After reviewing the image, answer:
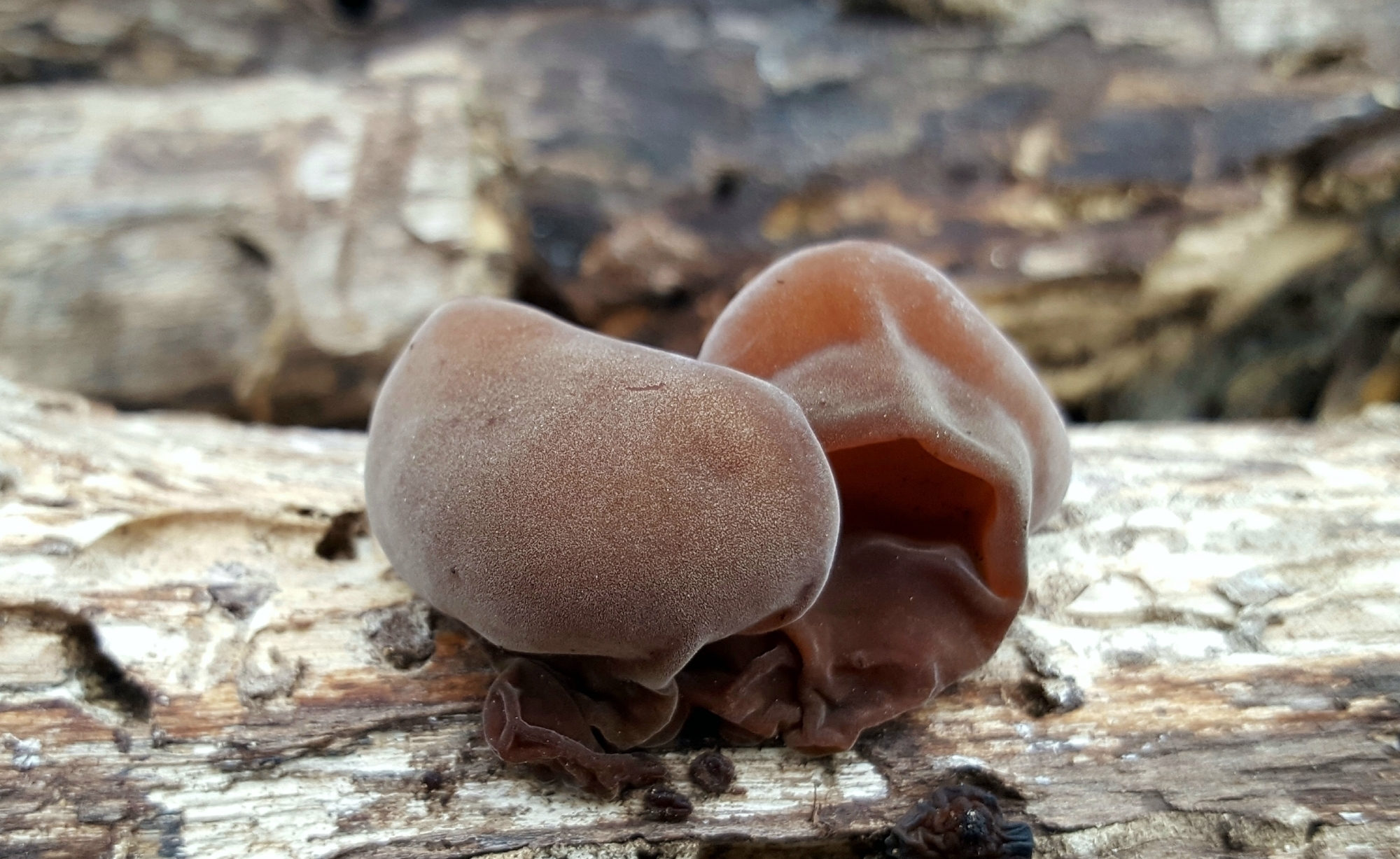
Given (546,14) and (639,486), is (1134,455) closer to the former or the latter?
(639,486)

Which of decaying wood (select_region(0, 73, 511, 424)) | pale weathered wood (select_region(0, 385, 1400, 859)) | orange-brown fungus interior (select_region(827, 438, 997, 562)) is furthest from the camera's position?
decaying wood (select_region(0, 73, 511, 424))

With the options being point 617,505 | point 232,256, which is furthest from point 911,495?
point 232,256

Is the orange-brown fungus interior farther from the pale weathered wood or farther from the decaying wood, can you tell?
the decaying wood

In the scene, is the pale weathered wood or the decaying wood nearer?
the pale weathered wood

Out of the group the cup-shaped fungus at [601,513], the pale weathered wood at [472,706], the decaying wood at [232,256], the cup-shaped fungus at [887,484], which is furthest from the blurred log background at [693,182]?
the cup-shaped fungus at [601,513]

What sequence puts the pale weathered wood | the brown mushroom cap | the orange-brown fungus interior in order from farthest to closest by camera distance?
the orange-brown fungus interior, the pale weathered wood, the brown mushroom cap

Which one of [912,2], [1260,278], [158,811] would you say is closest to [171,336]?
[158,811]

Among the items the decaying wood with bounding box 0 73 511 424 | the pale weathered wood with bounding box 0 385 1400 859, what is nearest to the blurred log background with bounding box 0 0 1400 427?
the decaying wood with bounding box 0 73 511 424

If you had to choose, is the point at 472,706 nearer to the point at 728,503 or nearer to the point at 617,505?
the point at 617,505
